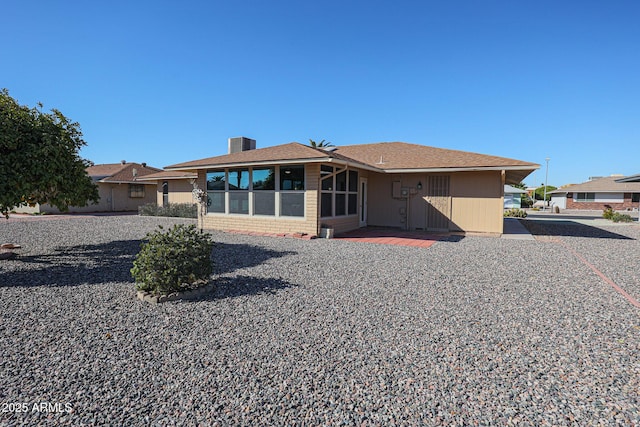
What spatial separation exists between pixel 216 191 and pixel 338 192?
192 inches

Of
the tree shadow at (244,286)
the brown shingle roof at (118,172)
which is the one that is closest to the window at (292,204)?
the tree shadow at (244,286)

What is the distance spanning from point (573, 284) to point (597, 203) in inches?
1482

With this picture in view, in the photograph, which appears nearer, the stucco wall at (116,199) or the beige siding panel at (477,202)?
the beige siding panel at (477,202)

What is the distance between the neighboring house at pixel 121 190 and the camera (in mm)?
22125

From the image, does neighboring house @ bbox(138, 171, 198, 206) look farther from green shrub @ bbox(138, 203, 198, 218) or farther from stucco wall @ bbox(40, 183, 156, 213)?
stucco wall @ bbox(40, 183, 156, 213)

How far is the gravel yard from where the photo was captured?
6.68 feet

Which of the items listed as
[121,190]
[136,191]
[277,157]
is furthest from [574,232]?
[121,190]

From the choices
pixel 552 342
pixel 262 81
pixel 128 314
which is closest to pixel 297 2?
pixel 262 81

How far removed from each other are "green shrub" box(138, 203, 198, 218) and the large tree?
10691 millimetres

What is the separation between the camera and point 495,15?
388 inches

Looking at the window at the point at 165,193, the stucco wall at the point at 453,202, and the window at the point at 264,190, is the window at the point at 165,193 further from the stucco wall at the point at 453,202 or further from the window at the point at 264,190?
the stucco wall at the point at 453,202

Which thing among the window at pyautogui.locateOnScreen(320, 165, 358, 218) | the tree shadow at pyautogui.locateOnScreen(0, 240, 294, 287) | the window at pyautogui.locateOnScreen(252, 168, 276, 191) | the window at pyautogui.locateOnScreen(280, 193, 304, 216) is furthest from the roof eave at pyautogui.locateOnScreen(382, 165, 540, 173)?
the tree shadow at pyautogui.locateOnScreen(0, 240, 294, 287)

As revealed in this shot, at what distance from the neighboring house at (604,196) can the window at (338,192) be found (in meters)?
32.7

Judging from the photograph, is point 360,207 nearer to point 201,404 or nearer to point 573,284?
point 573,284
